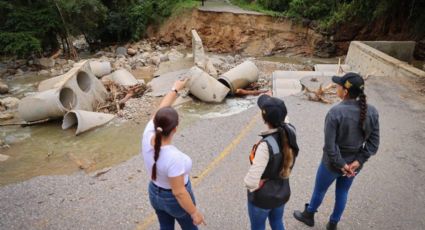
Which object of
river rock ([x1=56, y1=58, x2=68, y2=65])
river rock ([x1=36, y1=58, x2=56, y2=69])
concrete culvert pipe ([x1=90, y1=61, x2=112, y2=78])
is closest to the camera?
concrete culvert pipe ([x1=90, y1=61, x2=112, y2=78])

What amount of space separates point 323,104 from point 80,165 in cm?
631

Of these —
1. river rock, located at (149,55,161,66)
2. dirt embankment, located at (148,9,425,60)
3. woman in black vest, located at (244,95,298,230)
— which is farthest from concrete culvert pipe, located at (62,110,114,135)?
→ dirt embankment, located at (148,9,425,60)

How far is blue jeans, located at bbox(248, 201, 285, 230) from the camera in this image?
122 inches

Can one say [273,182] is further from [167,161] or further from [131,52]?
[131,52]

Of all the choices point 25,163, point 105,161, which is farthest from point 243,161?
point 25,163

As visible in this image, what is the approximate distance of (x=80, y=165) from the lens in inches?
267

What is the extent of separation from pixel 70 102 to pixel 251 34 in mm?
13420

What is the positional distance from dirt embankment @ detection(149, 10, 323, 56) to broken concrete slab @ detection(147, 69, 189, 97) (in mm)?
7886

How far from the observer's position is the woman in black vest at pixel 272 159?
2770 mm

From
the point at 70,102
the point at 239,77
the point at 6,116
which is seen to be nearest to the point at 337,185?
the point at 239,77

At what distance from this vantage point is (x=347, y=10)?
651 inches

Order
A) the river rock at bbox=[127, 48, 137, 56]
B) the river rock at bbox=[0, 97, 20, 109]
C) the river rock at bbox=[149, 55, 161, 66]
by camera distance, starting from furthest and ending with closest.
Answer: the river rock at bbox=[127, 48, 137, 56] < the river rock at bbox=[149, 55, 161, 66] < the river rock at bbox=[0, 97, 20, 109]

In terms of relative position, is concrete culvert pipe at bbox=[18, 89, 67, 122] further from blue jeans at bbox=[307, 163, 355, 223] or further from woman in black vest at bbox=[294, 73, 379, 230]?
woman in black vest at bbox=[294, 73, 379, 230]

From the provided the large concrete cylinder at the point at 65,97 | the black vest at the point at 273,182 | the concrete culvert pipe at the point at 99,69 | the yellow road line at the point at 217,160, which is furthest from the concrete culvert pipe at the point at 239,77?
the black vest at the point at 273,182
